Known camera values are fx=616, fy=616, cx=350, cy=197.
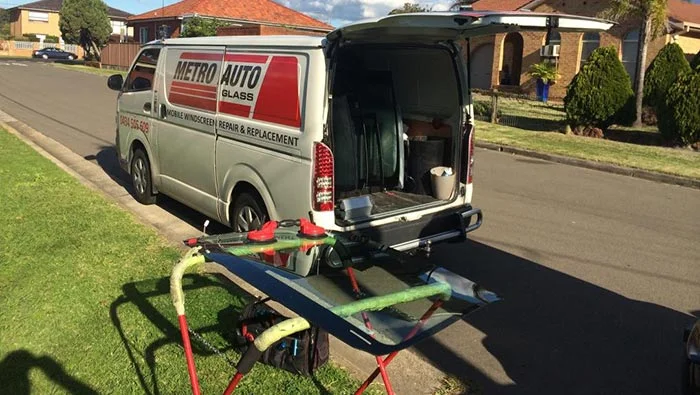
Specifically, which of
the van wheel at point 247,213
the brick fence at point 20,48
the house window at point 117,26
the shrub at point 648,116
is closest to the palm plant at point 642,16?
the shrub at point 648,116

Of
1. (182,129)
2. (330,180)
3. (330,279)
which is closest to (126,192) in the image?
(182,129)

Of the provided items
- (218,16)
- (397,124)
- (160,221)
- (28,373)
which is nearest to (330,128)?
(397,124)

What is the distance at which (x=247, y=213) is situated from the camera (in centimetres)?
546

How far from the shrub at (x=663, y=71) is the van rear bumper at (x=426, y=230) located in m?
13.8

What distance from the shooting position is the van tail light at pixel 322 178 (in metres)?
4.58

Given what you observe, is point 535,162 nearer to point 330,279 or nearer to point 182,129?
point 182,129

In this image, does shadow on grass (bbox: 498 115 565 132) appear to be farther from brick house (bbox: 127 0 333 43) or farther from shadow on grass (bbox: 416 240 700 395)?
brick house (bbox: 127 0 333 43)

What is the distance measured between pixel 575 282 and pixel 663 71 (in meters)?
14.3

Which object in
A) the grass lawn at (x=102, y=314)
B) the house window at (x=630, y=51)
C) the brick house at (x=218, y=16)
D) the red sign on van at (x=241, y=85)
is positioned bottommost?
the grass lawn at (x=102, y=314)

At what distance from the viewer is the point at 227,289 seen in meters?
4.53

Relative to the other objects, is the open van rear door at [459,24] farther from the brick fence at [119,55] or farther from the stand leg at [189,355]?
the brick fence at [119,55]

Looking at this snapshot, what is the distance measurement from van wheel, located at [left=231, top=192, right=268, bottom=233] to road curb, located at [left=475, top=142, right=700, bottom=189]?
7.95 meters

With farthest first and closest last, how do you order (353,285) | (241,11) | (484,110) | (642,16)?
(241,11) < (484,110) < (642,16) < (353,285)

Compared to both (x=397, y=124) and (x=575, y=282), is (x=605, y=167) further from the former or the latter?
(x=397, y=124)
